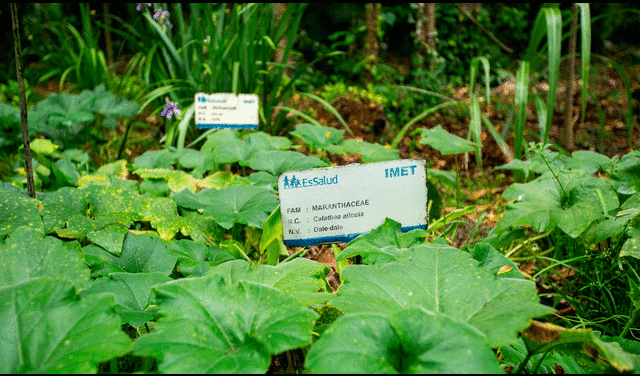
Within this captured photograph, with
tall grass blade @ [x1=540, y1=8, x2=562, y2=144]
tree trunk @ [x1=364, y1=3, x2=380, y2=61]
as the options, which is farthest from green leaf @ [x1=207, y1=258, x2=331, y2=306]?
tree trunk @ [x1=364, y1=3, x2=380, y2=61]

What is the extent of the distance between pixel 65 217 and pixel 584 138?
9.21 ft

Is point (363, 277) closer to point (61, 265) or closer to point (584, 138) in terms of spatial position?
point (61, 265)

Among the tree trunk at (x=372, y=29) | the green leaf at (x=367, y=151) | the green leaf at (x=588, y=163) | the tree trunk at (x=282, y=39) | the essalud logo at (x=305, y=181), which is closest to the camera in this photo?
the essalud logo at (x=305, y=181)

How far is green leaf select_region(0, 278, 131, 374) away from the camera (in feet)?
1.87

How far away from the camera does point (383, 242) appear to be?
102 cm

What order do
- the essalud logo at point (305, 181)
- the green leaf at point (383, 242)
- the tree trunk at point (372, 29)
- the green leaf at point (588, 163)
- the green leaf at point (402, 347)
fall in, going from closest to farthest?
the green leaf at point (402, 347) < the green leaf at point (383, 242) < the essalud logo at point (305, 181) < the green leaf at point (588, 163) < the tree trunk at point (372, 29)

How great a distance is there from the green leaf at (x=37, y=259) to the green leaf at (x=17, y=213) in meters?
0.15

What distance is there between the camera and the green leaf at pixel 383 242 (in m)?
0.89

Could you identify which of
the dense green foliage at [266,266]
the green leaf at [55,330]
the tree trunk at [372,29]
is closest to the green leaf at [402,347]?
the dense green foliage at [266,266]

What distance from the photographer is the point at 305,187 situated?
1.10 metres

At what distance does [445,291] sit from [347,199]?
1.46ft

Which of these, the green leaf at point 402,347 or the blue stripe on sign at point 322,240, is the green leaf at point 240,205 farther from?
the green leaf at point 402,347

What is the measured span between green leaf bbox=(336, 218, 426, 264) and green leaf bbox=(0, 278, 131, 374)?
1.50ft

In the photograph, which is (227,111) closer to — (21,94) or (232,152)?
(232,152)
